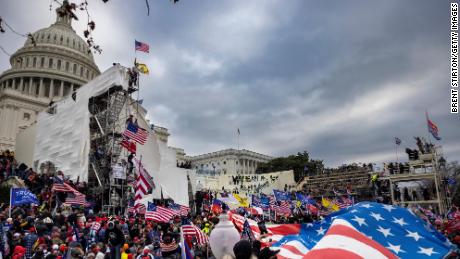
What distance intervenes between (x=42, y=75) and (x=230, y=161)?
5729 centimetres

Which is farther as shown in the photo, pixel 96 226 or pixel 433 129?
pixel 433 129

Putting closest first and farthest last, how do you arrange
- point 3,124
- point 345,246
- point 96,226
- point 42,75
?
point 345,246, point 96,226, point 3,124, point 42,75

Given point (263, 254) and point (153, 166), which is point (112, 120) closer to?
point (153, 166)

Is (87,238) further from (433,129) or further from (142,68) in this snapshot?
(433,129)

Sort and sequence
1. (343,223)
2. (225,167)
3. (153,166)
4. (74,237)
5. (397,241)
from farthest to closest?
1. (225,167)
2. (153,166)
3. (74,237)
4. (397,241)
5. (343,223)

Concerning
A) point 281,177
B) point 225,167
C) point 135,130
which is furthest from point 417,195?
point 225,167

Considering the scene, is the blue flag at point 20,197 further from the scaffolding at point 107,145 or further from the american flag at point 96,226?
the scaffolding at point 107,145

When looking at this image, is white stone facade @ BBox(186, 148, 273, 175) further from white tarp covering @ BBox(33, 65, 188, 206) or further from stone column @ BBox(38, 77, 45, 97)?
white tarp covering @ BBox(33, 65, 188, 206)

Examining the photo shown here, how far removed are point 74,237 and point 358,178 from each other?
136ft

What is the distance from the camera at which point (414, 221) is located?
819 cm

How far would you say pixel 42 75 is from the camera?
7488cm

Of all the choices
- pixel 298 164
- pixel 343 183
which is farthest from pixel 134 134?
pixel 298 164

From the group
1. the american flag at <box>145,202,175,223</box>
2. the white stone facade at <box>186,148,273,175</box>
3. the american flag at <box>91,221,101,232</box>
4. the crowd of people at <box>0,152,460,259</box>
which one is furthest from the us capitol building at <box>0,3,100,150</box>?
the american flag at <box>145,202,175,223</box>

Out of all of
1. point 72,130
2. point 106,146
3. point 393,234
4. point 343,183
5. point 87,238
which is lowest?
point 87,238
